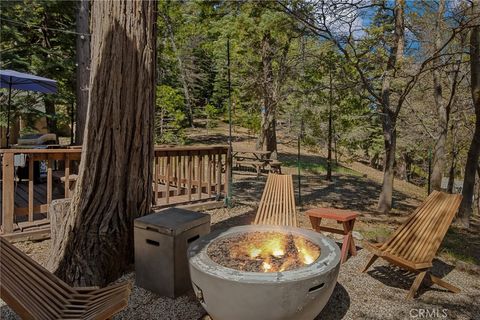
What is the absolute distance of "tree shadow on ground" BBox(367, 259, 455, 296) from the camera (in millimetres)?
3775

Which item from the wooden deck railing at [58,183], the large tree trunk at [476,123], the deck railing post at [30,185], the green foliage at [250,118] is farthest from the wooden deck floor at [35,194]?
the green foliage at [250,118]

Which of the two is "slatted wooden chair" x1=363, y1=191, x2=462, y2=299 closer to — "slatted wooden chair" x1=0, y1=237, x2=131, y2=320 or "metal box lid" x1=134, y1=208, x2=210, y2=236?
"metal box lid" x1=134, y1=208, x2=210, y2=236

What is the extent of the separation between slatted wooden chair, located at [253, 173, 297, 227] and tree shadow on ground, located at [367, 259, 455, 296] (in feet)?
3.79

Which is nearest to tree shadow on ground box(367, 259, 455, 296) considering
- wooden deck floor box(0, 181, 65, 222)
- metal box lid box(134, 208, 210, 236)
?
metal box lid box(134, 208, 210, 236)

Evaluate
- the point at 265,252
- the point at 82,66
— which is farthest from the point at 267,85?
the point at 265,252

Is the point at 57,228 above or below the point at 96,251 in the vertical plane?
above

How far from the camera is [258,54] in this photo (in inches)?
523

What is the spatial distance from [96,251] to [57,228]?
1.63 ft

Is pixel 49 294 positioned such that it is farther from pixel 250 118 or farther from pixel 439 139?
pixel 250 118

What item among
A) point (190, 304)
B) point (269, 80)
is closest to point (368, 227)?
point (190, 304)

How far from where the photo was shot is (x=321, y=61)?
8336 mm

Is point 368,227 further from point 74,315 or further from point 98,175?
point 74,315

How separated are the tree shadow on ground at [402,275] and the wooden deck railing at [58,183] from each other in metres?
3.39

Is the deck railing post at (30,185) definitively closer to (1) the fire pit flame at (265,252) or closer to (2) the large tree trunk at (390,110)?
(1) the fire pit flame at (265,252)
